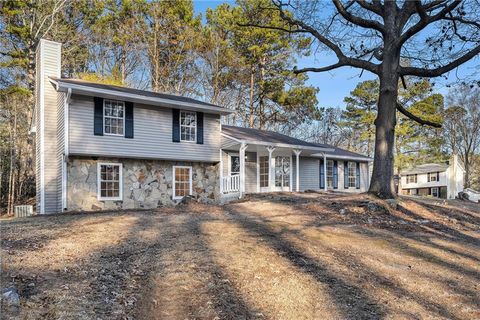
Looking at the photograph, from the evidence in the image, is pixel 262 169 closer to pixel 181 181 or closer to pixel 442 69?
pixel 181 181

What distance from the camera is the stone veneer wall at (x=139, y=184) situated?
12.3 m

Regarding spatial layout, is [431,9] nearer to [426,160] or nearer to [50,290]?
[50,290]

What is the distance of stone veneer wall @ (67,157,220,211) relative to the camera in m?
12.3

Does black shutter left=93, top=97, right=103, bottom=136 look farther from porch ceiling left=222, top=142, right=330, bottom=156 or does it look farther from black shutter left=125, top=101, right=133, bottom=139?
porch ceiling left=222, top=142, right=330, bottom=156

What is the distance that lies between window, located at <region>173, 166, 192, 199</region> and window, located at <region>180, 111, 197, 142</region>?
121 centimetres

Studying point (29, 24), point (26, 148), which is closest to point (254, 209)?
point (26, 148)

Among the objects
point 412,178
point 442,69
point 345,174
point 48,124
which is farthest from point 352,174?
point 412,178

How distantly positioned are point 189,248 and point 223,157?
1121 centimetres

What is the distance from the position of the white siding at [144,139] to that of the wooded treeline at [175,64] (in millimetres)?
7427

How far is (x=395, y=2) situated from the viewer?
10.6 metres

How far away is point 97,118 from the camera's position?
12.4 m

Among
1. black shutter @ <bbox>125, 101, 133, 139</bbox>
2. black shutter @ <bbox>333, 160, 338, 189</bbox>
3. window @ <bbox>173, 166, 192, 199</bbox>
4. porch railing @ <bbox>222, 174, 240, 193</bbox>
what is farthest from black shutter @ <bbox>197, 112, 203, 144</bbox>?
black shutter @ <bbox>333, 160, 338, 189</bbox>

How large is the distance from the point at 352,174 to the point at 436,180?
2060 centimetres

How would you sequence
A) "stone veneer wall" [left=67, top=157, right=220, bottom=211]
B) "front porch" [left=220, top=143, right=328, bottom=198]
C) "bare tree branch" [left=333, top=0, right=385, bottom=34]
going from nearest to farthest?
"bare tree branch" [left=333, top=0, right=385, bottom=34], "stone veneer wall" [left=67, top=157, right=220, bottom=211], "front porch" [left=220, top=143, right=328, bottom=198]
